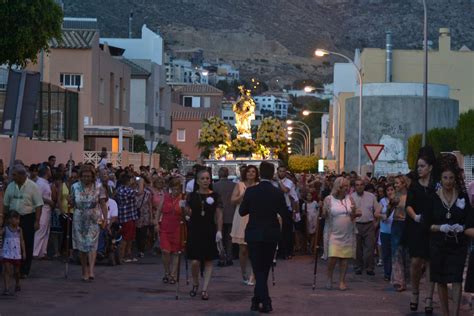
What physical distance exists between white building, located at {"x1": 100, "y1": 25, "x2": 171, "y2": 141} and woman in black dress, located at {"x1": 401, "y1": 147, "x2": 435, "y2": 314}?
5100cm

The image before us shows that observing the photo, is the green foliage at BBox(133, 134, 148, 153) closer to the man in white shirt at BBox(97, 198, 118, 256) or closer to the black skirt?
the man in white shirt at BBox(97, 198, 118, 256)

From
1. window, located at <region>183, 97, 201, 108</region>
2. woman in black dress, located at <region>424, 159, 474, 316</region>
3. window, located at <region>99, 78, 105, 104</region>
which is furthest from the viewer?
window, located at <region>183, 97, 201, 108</region>

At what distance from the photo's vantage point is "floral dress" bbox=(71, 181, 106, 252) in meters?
19.9

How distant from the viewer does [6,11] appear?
24.3 meters

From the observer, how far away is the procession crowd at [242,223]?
14.5 metres

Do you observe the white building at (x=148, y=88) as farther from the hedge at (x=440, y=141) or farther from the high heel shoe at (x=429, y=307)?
the high heel shoe at (x=429, y=307)

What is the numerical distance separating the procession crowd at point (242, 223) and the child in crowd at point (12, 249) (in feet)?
0.06

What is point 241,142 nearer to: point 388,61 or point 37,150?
point 37,150

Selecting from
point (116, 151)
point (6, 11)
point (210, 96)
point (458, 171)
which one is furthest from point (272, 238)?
point (210, 96)

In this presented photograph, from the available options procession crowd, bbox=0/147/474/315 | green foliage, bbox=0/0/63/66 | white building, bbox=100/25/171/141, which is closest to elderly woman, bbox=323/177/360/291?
procession crowd, bbox=0/147/474/315

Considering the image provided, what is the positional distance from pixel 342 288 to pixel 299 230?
10.5 meters

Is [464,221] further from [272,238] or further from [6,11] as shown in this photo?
[6,11]

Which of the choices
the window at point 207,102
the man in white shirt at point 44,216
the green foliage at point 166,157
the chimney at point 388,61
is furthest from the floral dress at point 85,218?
the window at point 207,102

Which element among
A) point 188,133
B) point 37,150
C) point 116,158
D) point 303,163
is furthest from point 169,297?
point 188,133
